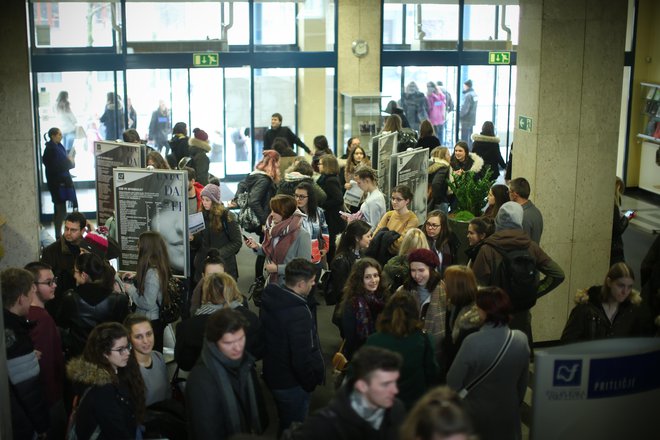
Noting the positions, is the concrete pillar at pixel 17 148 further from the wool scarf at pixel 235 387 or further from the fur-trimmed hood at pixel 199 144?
the fur-trimmed hood at pixel 199 144

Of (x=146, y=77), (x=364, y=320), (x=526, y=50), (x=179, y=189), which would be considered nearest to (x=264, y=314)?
(x=364, y=320)

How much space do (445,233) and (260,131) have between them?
10.0 meters

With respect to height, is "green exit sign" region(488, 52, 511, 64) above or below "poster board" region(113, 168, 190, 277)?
above

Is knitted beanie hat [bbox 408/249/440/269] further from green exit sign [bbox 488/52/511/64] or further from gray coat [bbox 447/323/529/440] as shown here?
A: green exit sign [bbox 488/52/511/64]

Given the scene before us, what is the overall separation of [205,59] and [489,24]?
5827mm

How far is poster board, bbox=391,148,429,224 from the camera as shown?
412 inches

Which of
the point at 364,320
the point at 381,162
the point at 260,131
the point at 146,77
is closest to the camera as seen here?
the point at 364,320

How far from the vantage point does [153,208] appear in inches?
333

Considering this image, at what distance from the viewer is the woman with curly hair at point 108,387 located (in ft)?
16.7

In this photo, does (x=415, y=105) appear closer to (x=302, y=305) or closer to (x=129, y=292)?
(x=129, y=292)

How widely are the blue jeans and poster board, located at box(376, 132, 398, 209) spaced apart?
4666 millimetres

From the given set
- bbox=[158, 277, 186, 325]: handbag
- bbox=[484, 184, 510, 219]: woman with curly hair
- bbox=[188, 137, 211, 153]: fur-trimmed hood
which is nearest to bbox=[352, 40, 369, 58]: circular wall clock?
bbox=[188, 137, 211, 153]: fur-trimmed hood

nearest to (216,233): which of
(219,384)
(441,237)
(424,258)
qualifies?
(441,237)

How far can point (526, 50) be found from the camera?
9281mm
